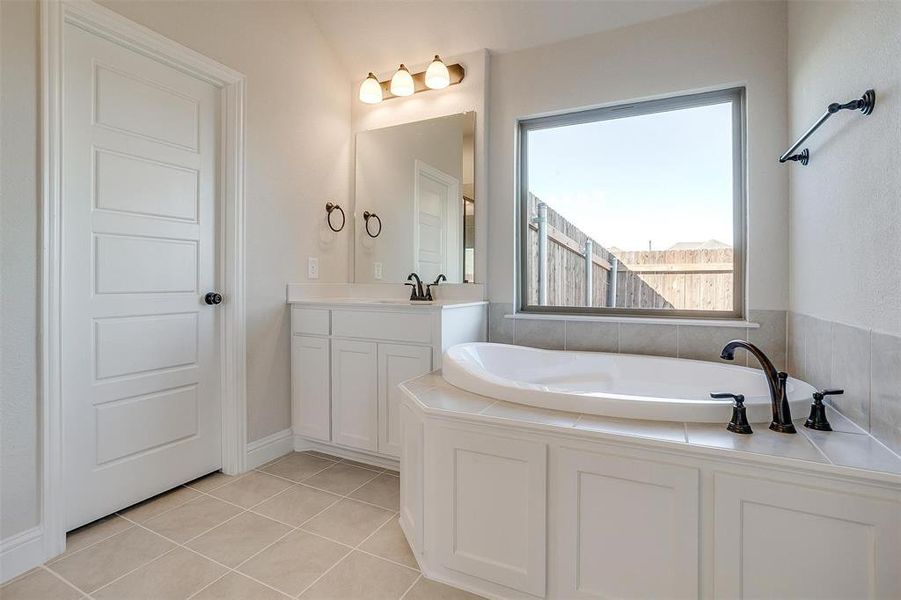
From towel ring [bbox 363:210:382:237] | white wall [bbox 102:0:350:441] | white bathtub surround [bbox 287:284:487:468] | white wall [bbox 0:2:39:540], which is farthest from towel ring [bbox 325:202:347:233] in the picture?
white wall [bbox 0:2:39:540]

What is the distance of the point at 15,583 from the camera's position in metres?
1.50

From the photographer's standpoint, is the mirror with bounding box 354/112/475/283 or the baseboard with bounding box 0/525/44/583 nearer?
the baseboard with bounding box 0/525/44/583

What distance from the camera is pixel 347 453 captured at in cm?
260

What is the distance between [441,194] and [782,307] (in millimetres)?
1956

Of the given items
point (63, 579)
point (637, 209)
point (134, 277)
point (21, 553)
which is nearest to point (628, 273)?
point (637, 209)

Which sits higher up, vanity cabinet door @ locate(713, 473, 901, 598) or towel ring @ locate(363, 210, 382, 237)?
towel ring @ locate(363, 210, 382, 237)

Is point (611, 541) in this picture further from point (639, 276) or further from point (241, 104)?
point (241, 104)

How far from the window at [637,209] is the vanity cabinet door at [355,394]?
104cm

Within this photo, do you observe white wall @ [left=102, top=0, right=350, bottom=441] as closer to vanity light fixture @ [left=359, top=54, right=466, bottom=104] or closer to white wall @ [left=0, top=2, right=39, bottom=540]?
vanity light fixture @ [left=359, top=54, right=466, bottom=104]

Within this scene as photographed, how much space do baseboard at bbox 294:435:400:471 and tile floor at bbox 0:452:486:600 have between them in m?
0.17

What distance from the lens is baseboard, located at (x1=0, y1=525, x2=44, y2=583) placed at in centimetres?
152

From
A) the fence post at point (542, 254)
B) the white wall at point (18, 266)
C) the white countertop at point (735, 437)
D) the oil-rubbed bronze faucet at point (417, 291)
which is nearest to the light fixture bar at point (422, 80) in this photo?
the fence post at point (542, 254)

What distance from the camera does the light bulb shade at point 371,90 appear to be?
2902 millimetres

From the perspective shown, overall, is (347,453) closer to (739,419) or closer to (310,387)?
(310,387)
